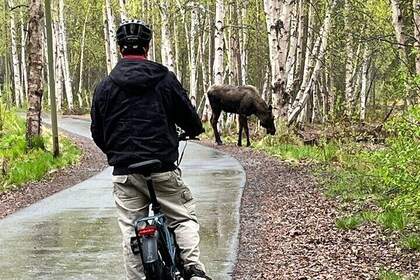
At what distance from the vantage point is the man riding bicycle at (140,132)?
15.7ft

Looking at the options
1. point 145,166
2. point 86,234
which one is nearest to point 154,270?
point 145,166

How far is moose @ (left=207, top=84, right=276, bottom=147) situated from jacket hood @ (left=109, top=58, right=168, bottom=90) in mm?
16118

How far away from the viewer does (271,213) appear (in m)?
9.88

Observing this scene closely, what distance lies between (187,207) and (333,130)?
11.4m

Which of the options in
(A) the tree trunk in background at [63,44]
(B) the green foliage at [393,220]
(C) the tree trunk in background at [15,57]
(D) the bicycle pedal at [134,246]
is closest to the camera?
(D) the bicycle pedal at [134,246]

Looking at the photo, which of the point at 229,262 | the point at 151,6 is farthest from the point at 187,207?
the point at 151,6

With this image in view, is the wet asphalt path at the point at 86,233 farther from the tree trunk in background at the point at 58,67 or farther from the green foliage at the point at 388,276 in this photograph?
the tree trunk in background at the point at 58,67

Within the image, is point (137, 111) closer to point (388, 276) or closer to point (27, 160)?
point (388, 276)

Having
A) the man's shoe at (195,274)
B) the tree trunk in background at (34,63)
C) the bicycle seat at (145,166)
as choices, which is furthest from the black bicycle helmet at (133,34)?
the tree trunk in background at (34,63)

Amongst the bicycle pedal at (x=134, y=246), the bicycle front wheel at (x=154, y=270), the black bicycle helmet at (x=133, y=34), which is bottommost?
the bicycle front wheel at (x=154, y=270)

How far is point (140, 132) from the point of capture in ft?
15.7

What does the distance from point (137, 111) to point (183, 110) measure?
41 centimetres

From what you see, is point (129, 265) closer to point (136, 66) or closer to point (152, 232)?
point (152, 232)

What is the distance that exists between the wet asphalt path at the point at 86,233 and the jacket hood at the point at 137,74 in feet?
7.84
